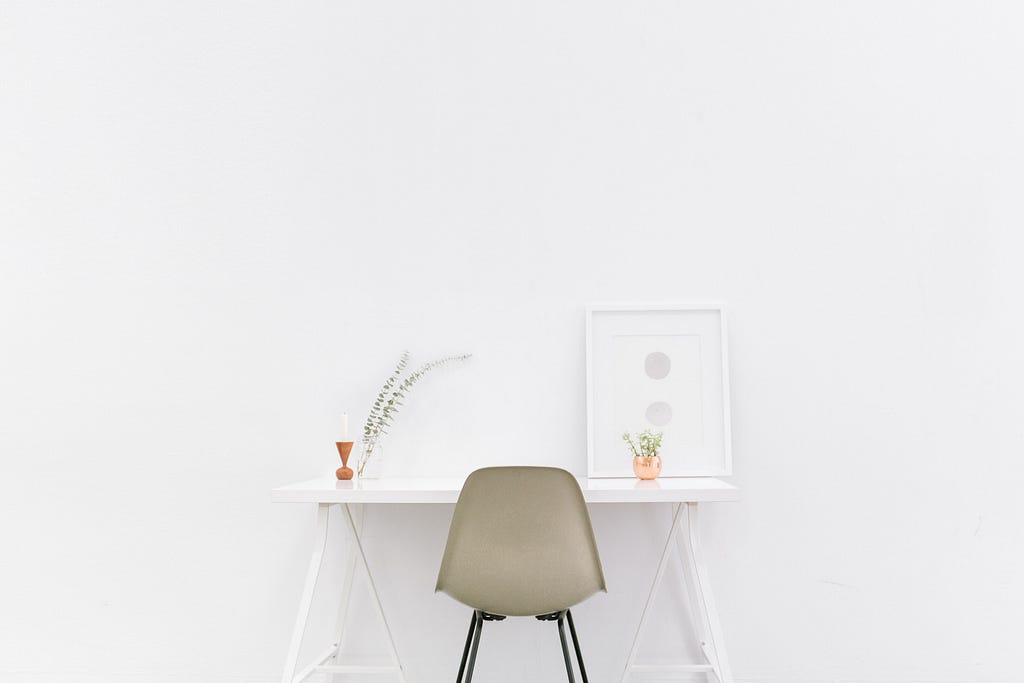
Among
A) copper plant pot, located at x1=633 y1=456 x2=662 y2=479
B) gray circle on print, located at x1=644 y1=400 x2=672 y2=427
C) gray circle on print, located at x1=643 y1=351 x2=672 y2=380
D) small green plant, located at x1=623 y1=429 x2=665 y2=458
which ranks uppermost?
gray circle on print, located at x1=643 y1=351 x2=672 y2=380

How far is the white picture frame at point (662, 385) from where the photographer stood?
8.16ft

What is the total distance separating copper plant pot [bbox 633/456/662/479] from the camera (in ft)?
7.66

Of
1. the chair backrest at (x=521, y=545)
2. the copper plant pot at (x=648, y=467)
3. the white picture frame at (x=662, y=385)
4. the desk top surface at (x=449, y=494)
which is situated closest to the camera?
the chair backrest at (x=521, y=545)

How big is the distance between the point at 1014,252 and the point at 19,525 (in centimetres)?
361

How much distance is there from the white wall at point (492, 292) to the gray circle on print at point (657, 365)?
Result: 0.72 ft

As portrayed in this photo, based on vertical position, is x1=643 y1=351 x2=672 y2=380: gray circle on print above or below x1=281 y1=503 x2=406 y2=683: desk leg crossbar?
above

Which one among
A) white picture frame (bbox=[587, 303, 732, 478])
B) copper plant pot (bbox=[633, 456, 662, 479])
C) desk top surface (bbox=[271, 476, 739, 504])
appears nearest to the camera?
desk top surface (bbox=[271, 476, 739, 504])

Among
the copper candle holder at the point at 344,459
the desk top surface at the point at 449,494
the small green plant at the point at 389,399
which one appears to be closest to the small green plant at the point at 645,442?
the desk top surface at the point at 449,494

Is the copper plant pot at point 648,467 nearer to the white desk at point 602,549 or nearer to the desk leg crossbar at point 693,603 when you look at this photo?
the white desk at point 602,549

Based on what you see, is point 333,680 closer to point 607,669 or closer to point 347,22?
point 607,669

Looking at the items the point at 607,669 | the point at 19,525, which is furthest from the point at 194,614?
the point at 607,669

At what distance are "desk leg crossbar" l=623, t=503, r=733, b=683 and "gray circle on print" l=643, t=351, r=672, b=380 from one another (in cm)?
43

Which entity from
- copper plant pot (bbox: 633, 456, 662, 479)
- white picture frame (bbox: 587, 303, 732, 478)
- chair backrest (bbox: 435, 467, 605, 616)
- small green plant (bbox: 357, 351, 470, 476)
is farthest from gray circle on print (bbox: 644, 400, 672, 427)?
small green plant (bbox: 357, 351, 470, 476)

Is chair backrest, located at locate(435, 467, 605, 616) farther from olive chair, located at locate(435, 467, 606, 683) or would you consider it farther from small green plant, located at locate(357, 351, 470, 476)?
small green plant, located at locate(357, 351, 470, 476)
